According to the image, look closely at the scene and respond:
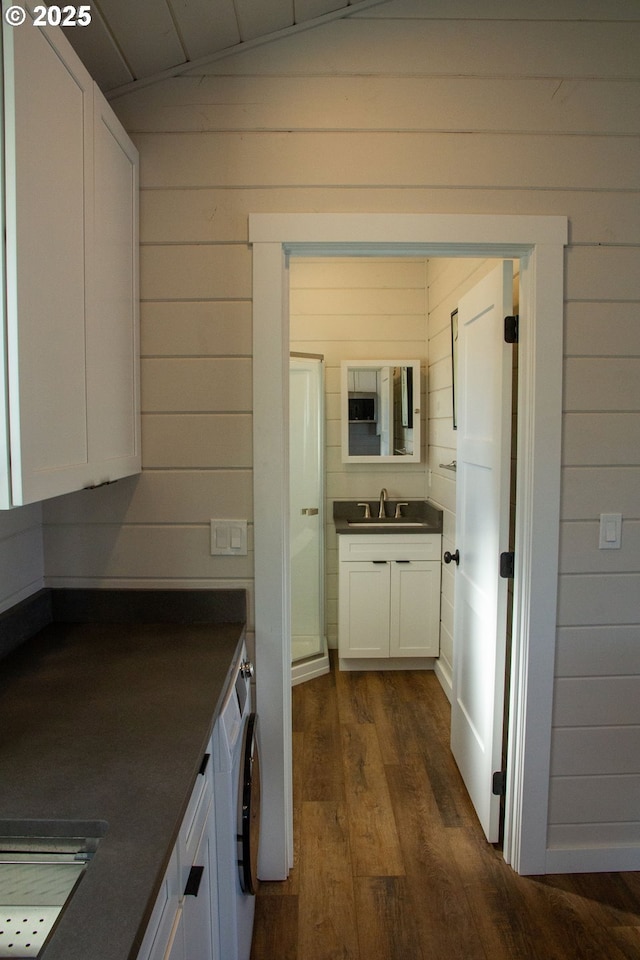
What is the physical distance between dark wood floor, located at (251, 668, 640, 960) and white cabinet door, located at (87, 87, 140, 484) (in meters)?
1.49

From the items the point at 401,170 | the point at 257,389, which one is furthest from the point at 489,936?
the point at 401,170

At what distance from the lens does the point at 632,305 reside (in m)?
1.74

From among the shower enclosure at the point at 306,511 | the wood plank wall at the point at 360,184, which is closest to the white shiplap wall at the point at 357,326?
the shower enclosure at the point at 306,511

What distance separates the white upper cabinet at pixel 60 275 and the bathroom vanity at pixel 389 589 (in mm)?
1985

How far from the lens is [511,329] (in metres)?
1.87

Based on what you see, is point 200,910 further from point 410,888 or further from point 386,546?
point 386,546

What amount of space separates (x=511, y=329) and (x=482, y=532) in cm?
75

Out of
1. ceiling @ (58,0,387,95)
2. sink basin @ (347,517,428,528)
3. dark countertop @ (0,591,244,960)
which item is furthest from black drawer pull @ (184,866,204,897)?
sink basin @ (347,517,428,528)

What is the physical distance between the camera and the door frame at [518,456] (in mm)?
1694

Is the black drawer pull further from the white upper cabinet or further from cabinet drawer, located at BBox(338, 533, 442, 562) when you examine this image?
cabinet drawer, located at BBox(338, 533, 442, 562)

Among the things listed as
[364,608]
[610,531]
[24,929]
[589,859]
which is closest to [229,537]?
[24,929]

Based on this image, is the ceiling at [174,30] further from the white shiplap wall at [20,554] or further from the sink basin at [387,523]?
the sink basin at [387,523]

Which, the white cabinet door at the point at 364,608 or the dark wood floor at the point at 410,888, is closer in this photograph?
the dark wood floor at the point at 410,888

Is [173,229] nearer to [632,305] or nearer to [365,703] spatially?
[632,305]
